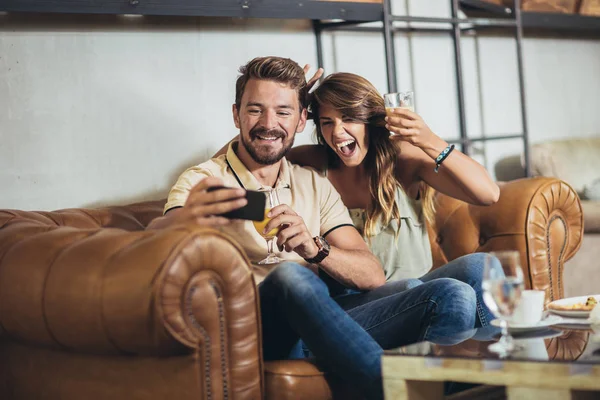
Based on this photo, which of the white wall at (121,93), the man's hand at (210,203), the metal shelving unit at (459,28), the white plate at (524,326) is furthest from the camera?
the metal shelving unit at (459,28)

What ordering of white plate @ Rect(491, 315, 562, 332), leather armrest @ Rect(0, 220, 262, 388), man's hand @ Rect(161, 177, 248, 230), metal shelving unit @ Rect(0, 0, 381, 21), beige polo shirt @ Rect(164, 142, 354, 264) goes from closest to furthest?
1. leather armrest @ Rect(0, 220, 262, 388)
2. white plate @ Rect(491, 315, 562, 332)
3. man's hand @ Rect(161, 177, 248, 230)
4. beige polo shirt @ Rect(164, 142, 354, 264)
5. metal shelving unit @ Rect(0, 0, 381, 21)

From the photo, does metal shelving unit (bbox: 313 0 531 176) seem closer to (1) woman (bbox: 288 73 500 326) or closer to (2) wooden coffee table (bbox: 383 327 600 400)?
(1) woman (bbox: 288 73 500 326)

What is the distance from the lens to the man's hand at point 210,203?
193cm

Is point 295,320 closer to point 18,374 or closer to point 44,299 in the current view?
point 44,299

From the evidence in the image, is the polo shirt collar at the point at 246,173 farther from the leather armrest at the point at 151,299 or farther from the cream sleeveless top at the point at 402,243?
the leather armrest at the point at 151,299

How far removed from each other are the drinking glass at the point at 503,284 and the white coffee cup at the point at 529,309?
18cm

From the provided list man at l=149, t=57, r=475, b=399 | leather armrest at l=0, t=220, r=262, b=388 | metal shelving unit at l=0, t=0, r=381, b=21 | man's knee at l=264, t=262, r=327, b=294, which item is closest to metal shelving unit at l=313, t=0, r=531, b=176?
metal shelving unit at l=0, t=0, r=381, b=21

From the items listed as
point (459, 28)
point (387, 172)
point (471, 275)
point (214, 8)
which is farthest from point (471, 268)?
point (459, 28)

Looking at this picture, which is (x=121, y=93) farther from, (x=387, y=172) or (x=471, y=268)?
(x=471, y=268)

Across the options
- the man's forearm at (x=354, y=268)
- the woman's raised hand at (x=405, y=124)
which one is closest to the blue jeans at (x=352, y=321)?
the man's forearm at (x=354, y=268)

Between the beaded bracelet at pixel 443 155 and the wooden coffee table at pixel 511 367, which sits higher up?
the beaded bracelet at pixel 443 155

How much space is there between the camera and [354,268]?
7.75 ft

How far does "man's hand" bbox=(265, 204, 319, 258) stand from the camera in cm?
211

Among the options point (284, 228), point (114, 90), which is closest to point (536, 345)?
point (284, 228)
